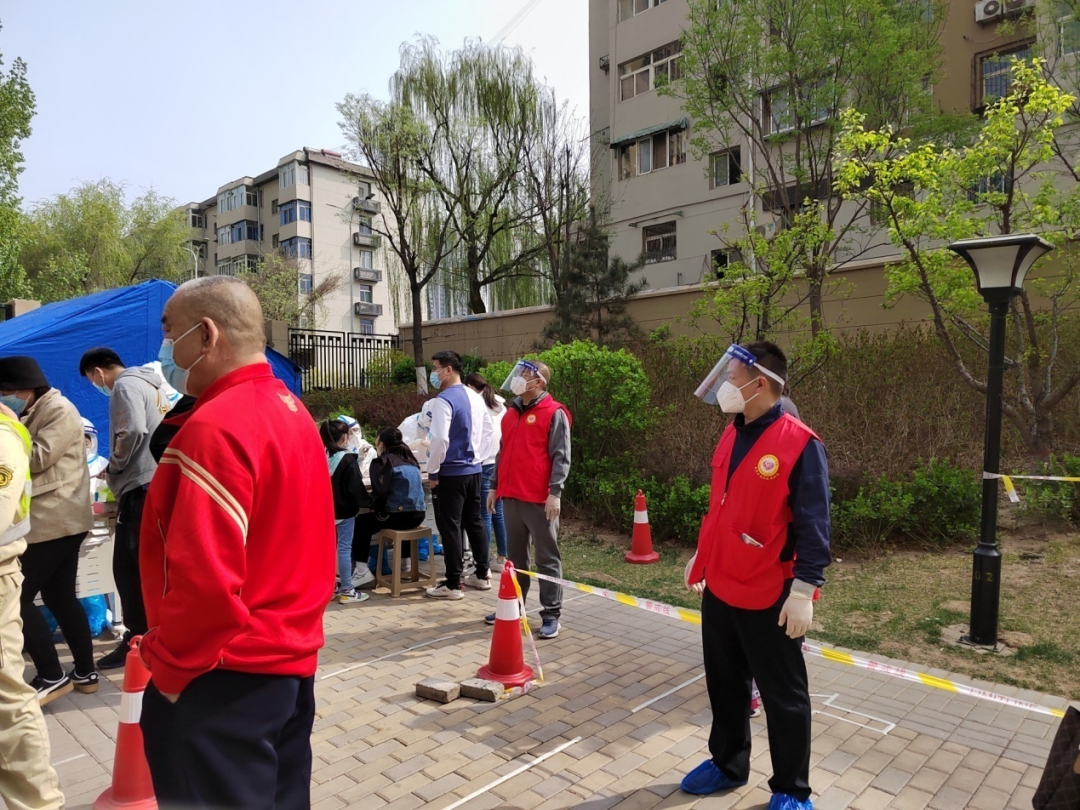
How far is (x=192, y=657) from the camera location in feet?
5.94

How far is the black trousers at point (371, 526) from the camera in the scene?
7.12 meters

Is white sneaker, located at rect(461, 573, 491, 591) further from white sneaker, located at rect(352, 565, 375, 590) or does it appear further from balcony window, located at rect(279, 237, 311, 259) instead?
balcony window, located at rect(279, 237, 311, 259)

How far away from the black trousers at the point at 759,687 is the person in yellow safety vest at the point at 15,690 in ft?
9.20

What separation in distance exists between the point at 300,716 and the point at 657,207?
24.9 metres

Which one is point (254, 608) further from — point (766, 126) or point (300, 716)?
point (766, 126)

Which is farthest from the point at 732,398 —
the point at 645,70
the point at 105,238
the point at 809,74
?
the point at 105,238

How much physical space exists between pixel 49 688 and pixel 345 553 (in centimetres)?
258

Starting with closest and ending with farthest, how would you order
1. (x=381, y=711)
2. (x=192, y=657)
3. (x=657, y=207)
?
(x=192, y=657), (x=381, y=711), (x=657, y=207)

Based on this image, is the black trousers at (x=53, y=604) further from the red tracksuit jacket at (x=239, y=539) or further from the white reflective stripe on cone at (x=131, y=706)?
the red tracksuit jacket at (x=239, y=539)

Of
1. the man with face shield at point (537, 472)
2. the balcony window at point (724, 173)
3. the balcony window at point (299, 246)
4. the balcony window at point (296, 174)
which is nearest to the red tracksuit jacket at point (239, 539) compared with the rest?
the man with face shield at point (537, 472)

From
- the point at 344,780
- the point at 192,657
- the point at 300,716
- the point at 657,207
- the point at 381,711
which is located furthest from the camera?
the point at 657,207

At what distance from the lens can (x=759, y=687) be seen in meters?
3.25

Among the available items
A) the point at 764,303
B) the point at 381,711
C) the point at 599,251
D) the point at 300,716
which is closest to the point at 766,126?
the point at 599,251

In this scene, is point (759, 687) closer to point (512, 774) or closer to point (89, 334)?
point (512, 774)
